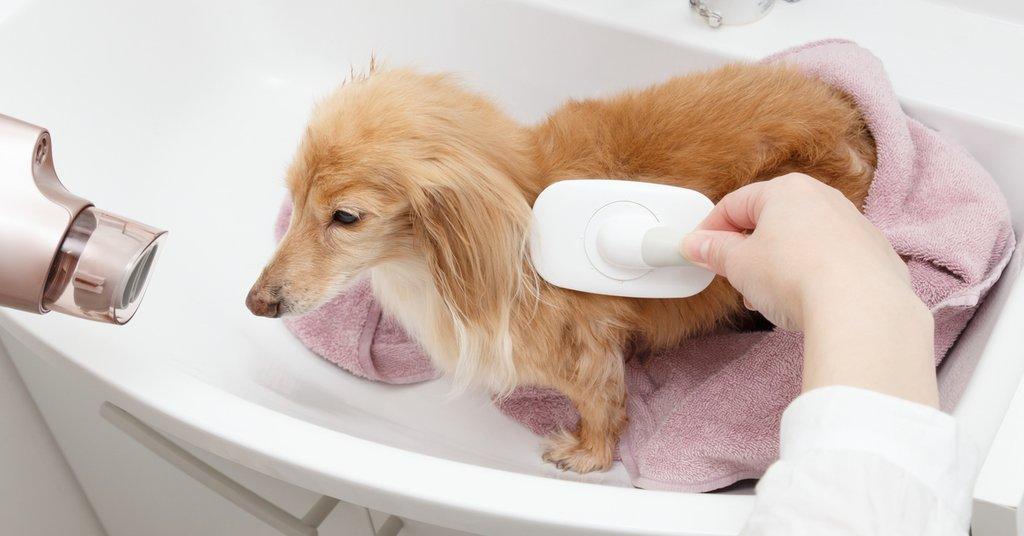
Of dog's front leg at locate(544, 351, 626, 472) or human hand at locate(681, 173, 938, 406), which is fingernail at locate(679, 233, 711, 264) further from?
dog's front leg at locate(544, 351, 626, 472)

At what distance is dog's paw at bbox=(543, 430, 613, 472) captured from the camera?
131cm

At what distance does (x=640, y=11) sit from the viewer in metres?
1.51

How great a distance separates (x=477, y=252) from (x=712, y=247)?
0.31m

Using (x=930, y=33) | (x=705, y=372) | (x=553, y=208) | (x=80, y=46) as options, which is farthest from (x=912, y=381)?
(x=80, y=46)

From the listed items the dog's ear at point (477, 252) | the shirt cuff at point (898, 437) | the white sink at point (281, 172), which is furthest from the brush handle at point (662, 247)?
the shirt cuff at point (898, 437)

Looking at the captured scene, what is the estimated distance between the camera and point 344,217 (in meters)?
1.05

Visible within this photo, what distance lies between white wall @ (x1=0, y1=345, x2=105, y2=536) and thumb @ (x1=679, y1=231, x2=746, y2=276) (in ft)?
3.67

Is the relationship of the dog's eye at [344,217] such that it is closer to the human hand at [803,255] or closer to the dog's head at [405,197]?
the dog's head at [405,197]

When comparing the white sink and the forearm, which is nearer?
the forearm

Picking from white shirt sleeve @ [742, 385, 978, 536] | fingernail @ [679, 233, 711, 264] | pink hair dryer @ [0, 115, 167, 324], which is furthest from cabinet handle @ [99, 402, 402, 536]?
white shirt sleeve @ [742, 385, 978, 536]

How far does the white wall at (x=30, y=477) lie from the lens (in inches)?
57.3

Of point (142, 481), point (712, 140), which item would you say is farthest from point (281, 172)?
point (712, 140)

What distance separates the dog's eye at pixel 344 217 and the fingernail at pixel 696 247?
0.40m

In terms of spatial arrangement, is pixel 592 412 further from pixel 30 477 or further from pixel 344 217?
pixel 30 477
